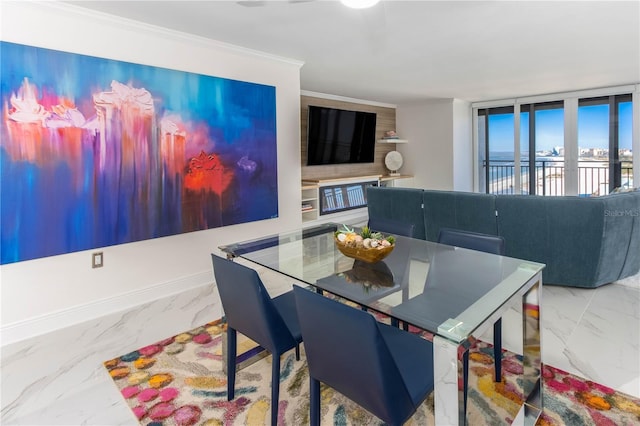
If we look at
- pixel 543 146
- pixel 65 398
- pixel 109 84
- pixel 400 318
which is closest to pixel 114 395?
pixel 65 398

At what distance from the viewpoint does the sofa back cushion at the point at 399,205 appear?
4.24 m

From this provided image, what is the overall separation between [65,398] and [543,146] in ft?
25.3

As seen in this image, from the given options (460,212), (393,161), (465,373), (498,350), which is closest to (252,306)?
(465,373)

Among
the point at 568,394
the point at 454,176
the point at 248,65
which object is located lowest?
the point at 568,394

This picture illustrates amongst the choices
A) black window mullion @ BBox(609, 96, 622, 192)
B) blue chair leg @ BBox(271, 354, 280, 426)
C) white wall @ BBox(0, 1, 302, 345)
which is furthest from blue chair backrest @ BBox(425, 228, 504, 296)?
black window mullion @ BBox(609, 96, 622, 192)

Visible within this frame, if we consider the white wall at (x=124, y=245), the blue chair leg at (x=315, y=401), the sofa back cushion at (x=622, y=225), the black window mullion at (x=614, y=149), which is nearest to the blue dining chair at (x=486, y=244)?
the blue chair leg at (x=315, y=401)

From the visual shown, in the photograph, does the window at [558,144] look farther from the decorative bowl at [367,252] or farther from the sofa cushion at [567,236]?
the decorative bowl at [367,252]

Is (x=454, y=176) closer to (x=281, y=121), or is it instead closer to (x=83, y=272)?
(x=281, y=121)

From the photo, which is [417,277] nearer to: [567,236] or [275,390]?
[275,390]

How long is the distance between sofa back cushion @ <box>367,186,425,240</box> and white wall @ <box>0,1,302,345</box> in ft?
3.93

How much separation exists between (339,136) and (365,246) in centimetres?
462

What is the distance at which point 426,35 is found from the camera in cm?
338

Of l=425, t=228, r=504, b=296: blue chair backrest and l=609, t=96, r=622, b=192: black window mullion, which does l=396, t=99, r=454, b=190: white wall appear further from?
l=425, t=228, r=504, b=296: blue chair backrest

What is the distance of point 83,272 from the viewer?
298 centimetres
